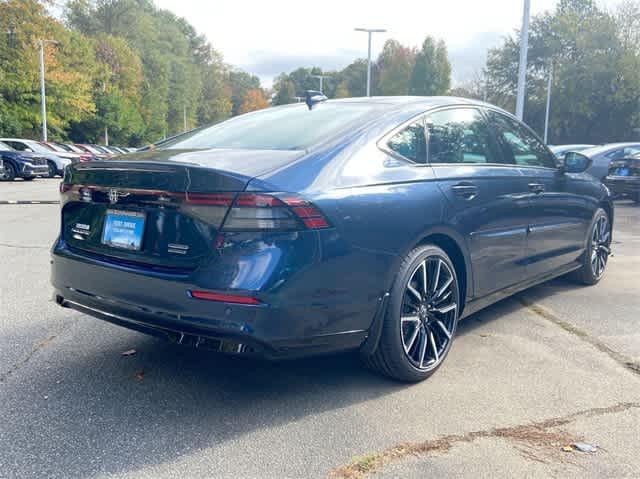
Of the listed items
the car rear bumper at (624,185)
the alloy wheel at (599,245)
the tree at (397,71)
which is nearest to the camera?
the alloy wheel at (599,245)

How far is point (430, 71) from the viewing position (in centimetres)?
7406

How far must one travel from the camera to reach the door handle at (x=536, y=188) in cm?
436

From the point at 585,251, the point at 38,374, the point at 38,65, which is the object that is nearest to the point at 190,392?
the point at 38,374

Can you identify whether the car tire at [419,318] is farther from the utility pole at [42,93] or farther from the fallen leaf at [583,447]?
the utility pole at [42,93]

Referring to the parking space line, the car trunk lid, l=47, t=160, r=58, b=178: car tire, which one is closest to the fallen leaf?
the car trunk lid

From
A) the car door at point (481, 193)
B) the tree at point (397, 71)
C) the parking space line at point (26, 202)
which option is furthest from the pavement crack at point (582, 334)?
the tree at point (397, 71)

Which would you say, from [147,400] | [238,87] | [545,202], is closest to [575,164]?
[545,202]

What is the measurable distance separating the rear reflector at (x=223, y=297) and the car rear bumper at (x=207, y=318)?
0.02 meters

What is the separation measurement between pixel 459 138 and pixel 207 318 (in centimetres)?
205

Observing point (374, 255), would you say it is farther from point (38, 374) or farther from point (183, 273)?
point (38, 374)

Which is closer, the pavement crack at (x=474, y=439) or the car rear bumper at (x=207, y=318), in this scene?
the pavement crack at (x=474, y=439)

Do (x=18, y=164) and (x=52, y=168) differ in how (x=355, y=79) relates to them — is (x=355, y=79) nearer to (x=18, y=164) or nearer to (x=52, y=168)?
(x=52, y=168)

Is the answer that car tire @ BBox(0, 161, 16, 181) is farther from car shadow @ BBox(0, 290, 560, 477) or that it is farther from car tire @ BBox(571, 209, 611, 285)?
car tire @ BBox(571, 209, 611, 285)

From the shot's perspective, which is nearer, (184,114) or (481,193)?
(481,193)
